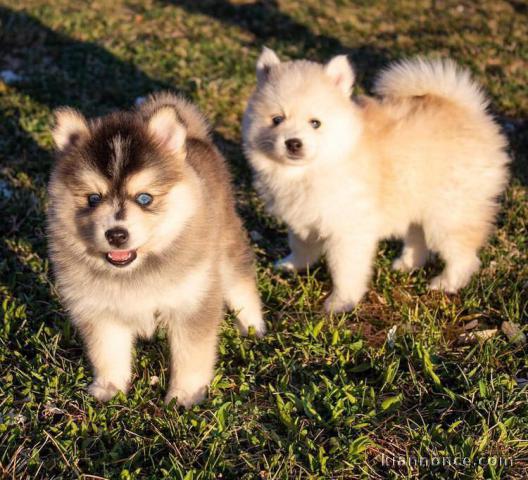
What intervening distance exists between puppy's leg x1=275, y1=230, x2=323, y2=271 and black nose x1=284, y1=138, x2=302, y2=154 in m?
0.89

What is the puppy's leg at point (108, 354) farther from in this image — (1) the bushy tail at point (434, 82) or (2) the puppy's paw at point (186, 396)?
(1) the bushy tail at point (434, 82)

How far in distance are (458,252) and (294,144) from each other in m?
1.55

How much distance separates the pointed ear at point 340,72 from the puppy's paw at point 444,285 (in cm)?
157

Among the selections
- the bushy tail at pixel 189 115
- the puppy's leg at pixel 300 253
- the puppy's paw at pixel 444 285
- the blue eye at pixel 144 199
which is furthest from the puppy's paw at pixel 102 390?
the puppy's paw at pixel 444 285

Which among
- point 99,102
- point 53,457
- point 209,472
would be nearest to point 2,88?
point 99,102

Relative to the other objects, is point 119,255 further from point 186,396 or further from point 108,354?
point 186,396

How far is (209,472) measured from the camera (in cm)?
279

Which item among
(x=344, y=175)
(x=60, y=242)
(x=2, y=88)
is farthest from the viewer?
(x=2, y=88)

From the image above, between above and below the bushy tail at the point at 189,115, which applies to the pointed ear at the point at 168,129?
above

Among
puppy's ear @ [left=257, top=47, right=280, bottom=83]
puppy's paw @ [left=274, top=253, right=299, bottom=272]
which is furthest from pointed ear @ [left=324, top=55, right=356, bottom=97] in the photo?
puppy's paw @ [left=274, top=253, right=299, bottom=272]

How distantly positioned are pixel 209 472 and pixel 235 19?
27.2 feet

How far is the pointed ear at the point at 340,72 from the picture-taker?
4.09 metres

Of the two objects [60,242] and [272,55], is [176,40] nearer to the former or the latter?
[272,55]

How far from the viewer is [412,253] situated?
4809mm
